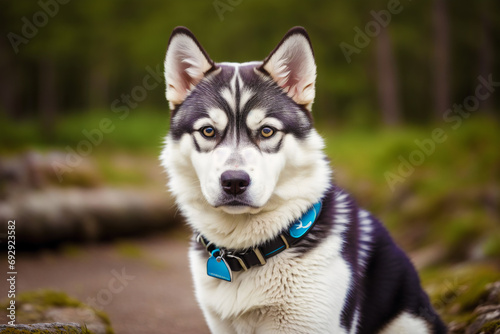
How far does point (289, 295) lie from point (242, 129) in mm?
997

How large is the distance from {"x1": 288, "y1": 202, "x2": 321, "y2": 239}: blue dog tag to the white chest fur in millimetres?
113

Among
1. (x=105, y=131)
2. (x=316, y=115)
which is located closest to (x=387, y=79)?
(x=316, y=115)

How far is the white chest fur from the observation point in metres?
2.54

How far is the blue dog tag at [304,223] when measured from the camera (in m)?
2.73

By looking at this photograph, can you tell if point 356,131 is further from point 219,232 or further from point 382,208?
point 219,232

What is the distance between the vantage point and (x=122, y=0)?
16906 mm

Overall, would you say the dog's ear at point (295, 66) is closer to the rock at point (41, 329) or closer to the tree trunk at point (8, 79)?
the rock at point (41, 329)

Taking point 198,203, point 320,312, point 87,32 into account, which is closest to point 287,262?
point 320,312

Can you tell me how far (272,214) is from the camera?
2.76 metres

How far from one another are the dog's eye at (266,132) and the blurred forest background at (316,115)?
7.50ft

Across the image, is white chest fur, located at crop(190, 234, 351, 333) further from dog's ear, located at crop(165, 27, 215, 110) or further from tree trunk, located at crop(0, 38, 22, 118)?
tree trunk, located at crop(0, 38, 22, 118)

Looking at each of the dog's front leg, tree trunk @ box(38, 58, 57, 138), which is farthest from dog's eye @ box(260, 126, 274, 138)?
tree trunk @ box(38, 58, 57, 138)

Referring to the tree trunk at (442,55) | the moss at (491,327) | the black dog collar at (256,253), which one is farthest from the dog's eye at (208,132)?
the tree trunk at (442,55)

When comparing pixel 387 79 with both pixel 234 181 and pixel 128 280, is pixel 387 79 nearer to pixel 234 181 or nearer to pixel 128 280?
pixel 128 280
